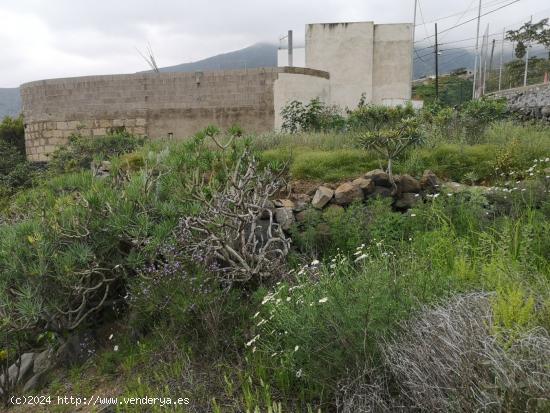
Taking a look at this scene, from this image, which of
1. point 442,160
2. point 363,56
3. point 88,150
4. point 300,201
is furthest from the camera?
point 363,56

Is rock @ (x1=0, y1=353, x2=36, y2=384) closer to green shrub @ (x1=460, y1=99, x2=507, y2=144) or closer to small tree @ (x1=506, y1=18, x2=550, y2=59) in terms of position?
green shrub @ (x1=460, y1=99, x2=507, y2=144)

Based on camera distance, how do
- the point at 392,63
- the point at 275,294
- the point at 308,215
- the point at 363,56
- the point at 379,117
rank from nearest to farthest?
the point at 275,294 < the point at 308,215 < the point at 379,117 < the point at 363,56 < the point at 392,63

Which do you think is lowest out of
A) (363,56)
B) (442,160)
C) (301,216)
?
(301,216)

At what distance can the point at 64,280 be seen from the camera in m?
3.60

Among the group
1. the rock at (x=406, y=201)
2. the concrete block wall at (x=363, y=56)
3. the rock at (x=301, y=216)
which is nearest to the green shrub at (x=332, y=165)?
the rock at (x=406, y=201)

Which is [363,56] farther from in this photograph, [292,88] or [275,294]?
[275,294]

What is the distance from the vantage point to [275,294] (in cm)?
307

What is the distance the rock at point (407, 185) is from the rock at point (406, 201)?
0.06 meters

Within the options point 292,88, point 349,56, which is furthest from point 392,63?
point 292,88

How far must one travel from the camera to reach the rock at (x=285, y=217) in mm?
4867

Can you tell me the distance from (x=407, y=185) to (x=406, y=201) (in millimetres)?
214

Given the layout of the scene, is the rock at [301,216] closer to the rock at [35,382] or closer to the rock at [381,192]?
the rock at [381,192]

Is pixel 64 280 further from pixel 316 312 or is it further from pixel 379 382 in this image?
pixel 379 382

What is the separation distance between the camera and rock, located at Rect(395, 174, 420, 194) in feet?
17.1
